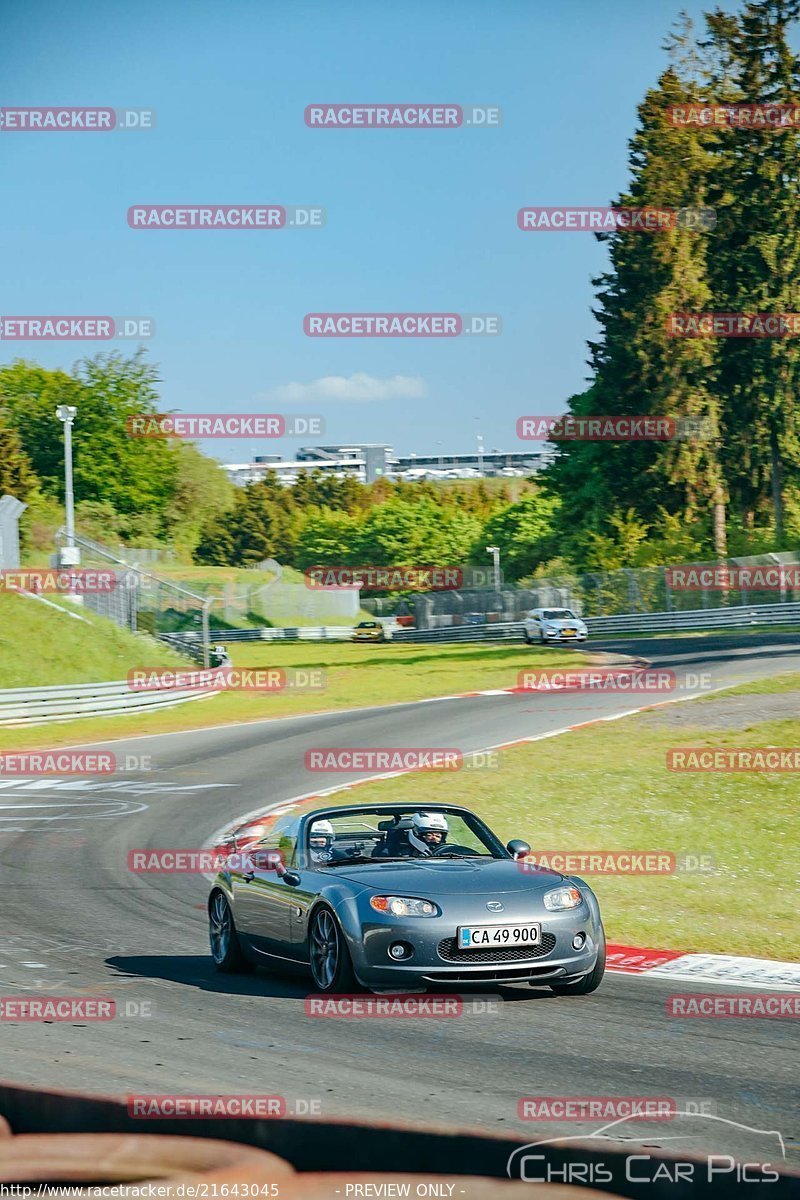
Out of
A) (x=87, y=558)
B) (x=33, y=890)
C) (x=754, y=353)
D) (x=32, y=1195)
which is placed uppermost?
(x=754, y=353)

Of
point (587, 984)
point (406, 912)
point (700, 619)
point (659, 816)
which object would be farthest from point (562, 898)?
point (700, 619)

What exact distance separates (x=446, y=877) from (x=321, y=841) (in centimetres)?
126

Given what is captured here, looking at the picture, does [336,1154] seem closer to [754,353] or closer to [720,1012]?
[720,1012]

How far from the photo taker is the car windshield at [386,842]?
1030 cm

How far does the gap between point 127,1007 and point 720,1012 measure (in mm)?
3617

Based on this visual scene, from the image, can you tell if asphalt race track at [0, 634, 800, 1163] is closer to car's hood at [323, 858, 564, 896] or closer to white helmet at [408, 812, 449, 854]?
car's hood at [323, 858, 564, 896]

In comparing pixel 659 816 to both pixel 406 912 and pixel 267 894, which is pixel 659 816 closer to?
pixel 267 894

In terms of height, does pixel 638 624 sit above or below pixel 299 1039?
above

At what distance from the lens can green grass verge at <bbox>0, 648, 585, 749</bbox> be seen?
116ft

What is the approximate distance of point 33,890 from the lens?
49.2 ft

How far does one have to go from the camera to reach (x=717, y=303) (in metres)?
69.2

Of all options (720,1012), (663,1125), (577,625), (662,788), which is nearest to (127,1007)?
(720,1012)

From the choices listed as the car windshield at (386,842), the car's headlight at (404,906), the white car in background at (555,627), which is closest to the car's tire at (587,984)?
the car's headlight at (404,906)

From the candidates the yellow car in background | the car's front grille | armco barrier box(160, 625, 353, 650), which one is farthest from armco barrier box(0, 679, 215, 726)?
armco barrier box(160, 625, 353, 650)
